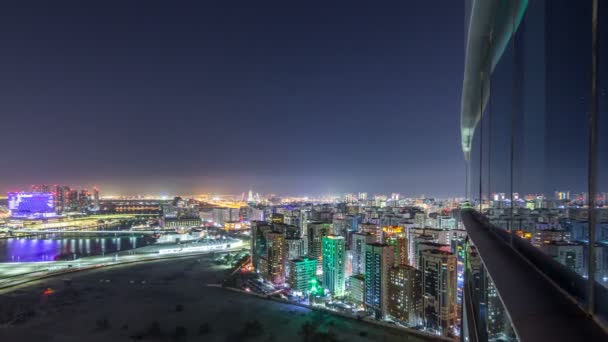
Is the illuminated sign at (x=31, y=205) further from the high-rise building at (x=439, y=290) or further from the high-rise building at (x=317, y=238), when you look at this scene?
the high-rise building at (x=439, y=290)

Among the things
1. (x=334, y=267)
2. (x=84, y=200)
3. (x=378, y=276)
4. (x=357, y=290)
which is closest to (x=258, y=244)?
(x=334, y=267)

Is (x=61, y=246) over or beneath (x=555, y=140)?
beneath

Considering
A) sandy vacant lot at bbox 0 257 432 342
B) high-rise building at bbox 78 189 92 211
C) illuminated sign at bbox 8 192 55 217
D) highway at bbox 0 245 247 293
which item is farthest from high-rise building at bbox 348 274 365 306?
high-rise building at bbox 78 189 92 211

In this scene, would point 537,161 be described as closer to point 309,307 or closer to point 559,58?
point 559,58

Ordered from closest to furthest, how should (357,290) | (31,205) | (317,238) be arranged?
(357,290) → (317,238) → (31,205)

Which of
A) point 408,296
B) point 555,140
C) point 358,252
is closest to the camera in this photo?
point 555,140

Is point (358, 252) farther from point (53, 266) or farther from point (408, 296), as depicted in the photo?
point (53, 266)

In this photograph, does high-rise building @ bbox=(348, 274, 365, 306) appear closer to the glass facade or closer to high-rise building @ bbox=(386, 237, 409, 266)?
high-rise building @ bbox=(386, 237, 409, 266)
